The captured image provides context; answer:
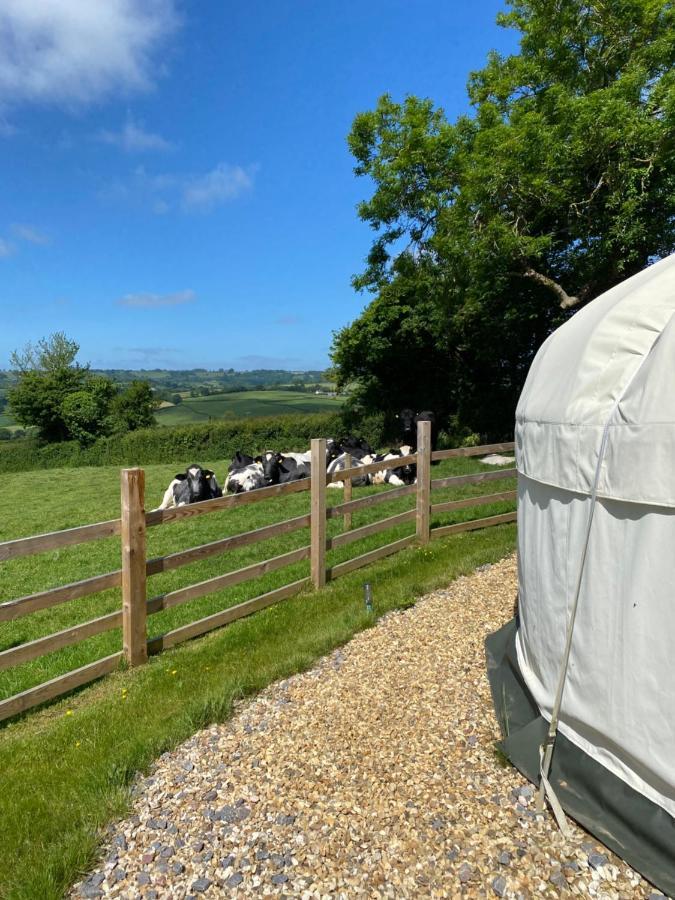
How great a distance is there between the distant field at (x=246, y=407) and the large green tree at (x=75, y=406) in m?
2.11

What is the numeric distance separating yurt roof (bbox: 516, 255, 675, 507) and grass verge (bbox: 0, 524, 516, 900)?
8.21 ft

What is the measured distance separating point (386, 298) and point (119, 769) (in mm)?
20367

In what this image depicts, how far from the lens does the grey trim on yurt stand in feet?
7.97

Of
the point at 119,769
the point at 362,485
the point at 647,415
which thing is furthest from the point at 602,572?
the point at 362,485

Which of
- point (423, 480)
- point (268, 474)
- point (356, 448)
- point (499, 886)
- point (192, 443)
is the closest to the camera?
point (499, 886)

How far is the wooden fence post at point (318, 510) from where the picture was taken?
5.97 metres

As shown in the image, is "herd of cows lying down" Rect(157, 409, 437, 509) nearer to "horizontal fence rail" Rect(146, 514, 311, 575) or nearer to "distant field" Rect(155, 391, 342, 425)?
"horizontal fence rail" Rect(146, 514, 311, 575)

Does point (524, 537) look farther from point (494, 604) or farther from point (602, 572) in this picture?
point (494, 604)

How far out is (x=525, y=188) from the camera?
13.5 meters

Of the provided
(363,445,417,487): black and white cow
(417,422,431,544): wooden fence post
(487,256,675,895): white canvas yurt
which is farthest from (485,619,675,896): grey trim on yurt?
(363,445,417,487): black and white cow

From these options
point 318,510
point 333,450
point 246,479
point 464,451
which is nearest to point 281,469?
point 246,479

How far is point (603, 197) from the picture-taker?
1367 centimetres

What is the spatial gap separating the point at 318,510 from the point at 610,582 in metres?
3.65

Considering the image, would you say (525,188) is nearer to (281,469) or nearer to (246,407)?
(281,469)
